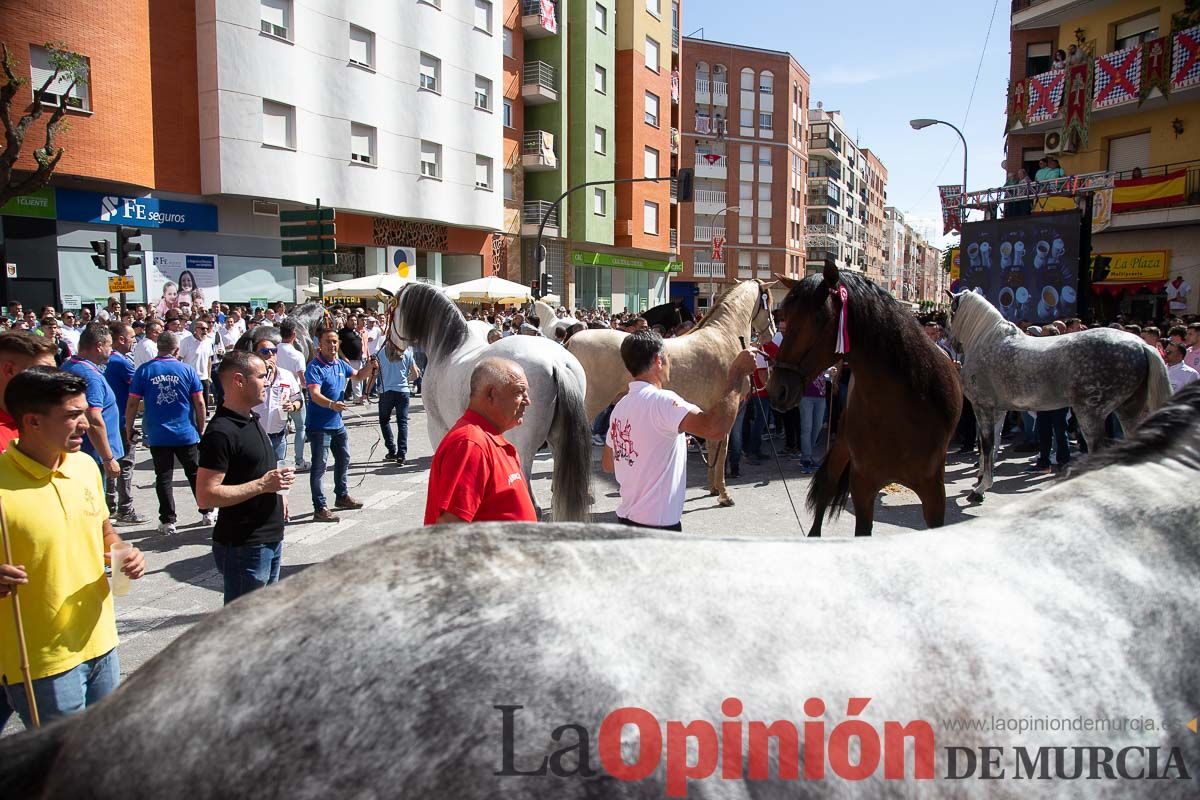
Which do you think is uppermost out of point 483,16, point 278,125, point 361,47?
point 483,16

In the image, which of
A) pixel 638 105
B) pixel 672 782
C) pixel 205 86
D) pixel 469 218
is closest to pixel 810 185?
pixel 638 105

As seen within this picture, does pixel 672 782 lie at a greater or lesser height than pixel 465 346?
lesser

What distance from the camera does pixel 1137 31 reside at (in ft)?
88.4

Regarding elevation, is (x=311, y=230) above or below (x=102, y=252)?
below

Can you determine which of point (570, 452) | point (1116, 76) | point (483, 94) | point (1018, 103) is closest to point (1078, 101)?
point (1116, 76)

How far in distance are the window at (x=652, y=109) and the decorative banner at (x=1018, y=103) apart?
62.7ft

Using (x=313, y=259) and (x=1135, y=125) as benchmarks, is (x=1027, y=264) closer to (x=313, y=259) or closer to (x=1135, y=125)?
(x=313, y=259)

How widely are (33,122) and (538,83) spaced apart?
22.5 m

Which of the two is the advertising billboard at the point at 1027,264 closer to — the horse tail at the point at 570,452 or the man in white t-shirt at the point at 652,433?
the horse tail at the point at 570,452

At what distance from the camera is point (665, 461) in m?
4.59

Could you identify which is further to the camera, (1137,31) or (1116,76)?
(1137,31)

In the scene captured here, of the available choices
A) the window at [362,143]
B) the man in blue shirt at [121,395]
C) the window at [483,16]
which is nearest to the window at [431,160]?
the window at [362,143]

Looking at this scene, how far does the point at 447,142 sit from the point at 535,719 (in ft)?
105

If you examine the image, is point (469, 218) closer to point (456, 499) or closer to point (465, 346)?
point (465, 346)
